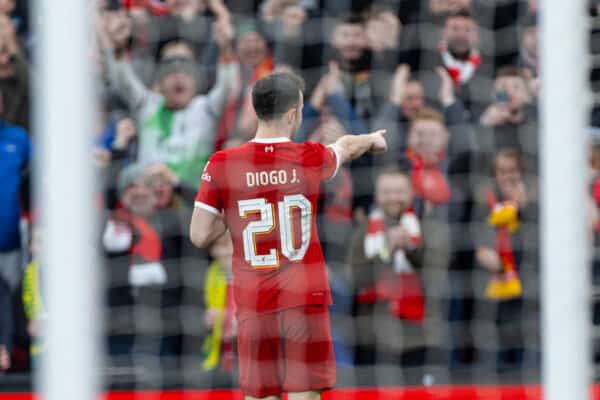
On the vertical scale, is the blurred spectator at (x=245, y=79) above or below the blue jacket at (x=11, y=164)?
above

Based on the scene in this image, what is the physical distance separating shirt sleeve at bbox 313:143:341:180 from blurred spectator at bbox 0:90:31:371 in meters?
1.60

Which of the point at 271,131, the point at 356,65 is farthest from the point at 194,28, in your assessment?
the point at 271,131

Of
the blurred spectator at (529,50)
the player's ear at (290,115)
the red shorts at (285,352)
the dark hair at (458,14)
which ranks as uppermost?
the dark hair at (458,14)

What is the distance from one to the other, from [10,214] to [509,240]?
1893 mm

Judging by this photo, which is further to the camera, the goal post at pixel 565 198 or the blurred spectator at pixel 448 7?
the blurred spectator at pixel 448 7

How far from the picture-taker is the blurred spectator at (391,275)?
436cm

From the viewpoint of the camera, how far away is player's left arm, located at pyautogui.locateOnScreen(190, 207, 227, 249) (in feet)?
10.1

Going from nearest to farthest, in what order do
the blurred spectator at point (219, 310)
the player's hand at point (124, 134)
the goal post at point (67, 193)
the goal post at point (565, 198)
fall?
the goal post at point (67, 193), the goal post at point (565, 198), the player's hand at point (124, 134), the blurred spectator at point (219, 310)

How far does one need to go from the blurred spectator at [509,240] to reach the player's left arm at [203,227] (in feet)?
5.64

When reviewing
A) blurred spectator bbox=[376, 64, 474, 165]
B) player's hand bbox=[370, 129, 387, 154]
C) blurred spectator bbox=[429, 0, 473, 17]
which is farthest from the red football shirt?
blurred spectator bbox=[429, 0, 473, 17]

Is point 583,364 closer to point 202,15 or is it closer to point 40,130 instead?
point 40,130

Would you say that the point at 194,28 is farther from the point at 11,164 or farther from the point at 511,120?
the point at 511,120

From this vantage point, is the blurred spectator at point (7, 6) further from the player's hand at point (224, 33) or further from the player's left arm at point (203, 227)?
the player's left arm at point (203, 227)

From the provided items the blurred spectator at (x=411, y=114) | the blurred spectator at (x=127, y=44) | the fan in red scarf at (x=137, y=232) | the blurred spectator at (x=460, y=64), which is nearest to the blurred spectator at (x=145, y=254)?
the fan in red scarf at (x=137, y=232)
